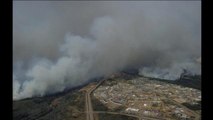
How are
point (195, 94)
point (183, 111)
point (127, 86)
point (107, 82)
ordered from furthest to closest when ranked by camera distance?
1. point (107, 82)
2. point (127, 86)
3. point (195, 94)
4. point (183, 111)

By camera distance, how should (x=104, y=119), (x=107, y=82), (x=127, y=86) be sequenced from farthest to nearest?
(x=107, y=82) < (x=127, y=86) < (x=104, y=119)

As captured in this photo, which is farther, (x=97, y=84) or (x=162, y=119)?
(x=97, y=84)
